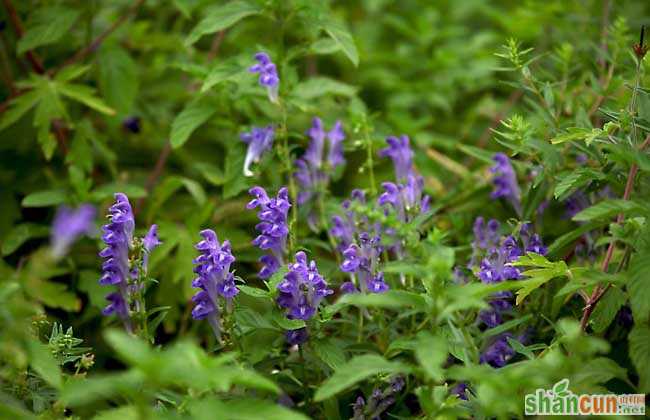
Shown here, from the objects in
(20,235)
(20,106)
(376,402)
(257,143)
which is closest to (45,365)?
(376,402)

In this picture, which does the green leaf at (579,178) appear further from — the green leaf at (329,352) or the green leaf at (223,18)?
the green leaf at (223,18)

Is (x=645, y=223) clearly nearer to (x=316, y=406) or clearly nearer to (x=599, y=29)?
(x=316, y=406)

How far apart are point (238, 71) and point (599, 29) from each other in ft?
6.38

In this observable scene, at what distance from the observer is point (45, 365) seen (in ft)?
5.97

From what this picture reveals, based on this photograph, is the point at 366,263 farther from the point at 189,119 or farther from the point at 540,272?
the point at 189,119

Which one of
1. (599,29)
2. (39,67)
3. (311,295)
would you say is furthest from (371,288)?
(599,29)

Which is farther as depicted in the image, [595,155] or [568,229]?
[568,229]

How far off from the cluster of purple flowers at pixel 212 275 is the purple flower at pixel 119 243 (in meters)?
0.24

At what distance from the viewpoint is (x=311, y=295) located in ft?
7.22

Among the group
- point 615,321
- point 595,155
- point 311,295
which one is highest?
point 595,155

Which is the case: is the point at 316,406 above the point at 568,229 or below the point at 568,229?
below

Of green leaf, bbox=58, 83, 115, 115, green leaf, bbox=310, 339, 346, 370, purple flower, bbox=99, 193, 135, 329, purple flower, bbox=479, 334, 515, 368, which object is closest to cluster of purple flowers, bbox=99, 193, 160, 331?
purple flower, bbox=99, 193, 135, 329

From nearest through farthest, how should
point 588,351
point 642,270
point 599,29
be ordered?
point 588,351
point 642,270
point 599,29

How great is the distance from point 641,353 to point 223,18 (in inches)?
73.3
